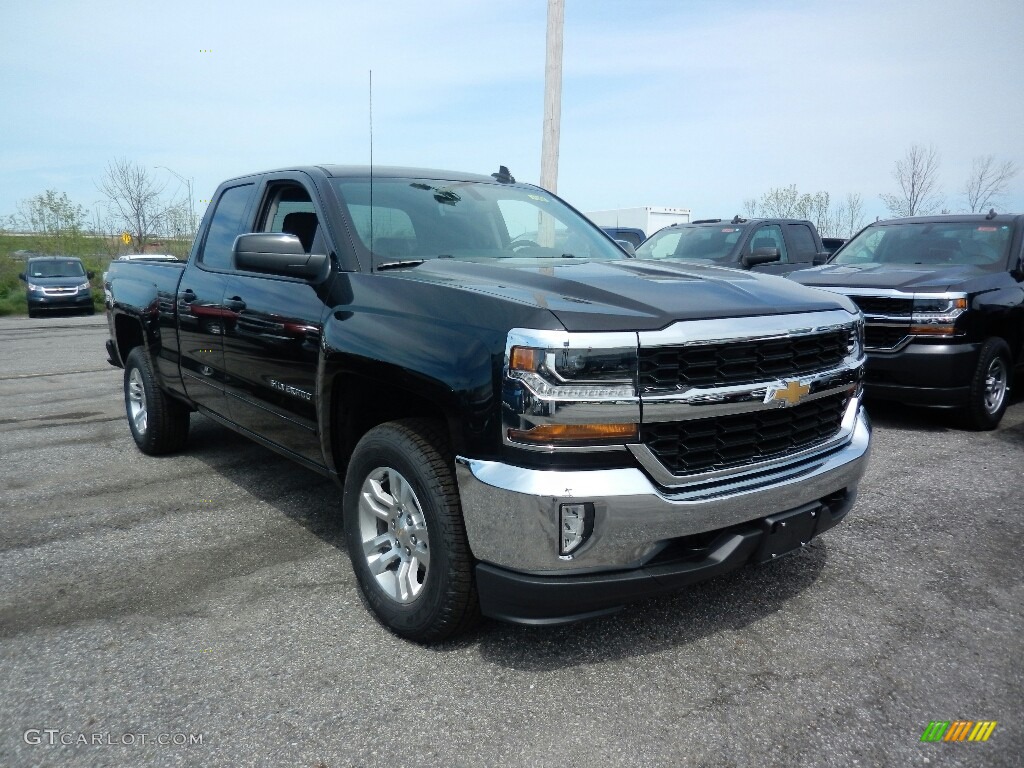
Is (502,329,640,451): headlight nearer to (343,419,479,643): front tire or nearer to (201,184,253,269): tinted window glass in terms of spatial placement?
(343,419,479,643): front tire

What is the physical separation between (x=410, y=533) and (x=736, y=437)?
1217 mm

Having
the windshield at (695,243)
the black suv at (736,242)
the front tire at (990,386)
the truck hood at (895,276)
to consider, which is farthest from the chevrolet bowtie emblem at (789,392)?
the windshield at (695,243)

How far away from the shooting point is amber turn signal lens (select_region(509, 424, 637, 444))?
2.38m

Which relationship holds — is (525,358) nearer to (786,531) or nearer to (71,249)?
(786,531)

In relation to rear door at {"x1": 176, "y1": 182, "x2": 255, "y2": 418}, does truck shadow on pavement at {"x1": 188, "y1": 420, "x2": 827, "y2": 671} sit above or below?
below

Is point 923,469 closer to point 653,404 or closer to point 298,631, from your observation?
point 653,404

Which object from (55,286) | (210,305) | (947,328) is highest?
(210,305)

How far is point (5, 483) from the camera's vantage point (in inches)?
200

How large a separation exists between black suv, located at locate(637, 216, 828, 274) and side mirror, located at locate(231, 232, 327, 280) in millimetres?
7325

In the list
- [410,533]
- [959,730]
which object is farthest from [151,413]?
[959,730]

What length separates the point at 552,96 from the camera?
10266 mm

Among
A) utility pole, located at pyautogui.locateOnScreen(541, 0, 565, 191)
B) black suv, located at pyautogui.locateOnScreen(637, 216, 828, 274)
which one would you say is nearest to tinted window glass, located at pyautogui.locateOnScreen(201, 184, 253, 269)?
utility pole, located at pyautogui.locateOnScreen(541, 0, 565, 191)

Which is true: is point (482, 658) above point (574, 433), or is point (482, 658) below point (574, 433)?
below

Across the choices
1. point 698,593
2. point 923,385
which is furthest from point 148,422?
point 923,385
